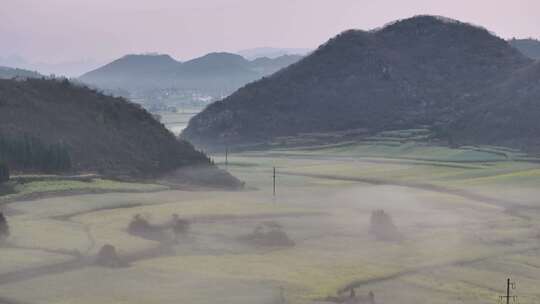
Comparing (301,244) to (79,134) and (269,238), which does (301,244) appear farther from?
(79,134)

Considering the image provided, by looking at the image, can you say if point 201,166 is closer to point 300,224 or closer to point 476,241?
point 300,224

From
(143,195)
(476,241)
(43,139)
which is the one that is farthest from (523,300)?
(43,139)

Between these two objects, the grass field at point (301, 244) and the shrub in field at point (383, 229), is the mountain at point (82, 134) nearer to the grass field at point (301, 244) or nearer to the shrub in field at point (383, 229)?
the grass field at point (301, 244)

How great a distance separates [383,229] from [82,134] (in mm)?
52778

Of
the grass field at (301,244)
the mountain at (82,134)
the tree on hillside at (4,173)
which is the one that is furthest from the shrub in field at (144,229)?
the mountain at (82,134)

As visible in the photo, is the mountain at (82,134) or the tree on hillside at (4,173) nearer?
the tree on hillside at (4,173)

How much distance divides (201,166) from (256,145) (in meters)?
73.3

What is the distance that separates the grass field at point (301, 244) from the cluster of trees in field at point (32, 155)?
5930mm

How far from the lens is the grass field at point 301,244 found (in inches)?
1922

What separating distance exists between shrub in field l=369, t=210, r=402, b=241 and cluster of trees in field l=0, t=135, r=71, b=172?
41.9 meters

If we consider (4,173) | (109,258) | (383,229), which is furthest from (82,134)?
(109,258)

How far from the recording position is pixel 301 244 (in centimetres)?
6481

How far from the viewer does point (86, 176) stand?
94.9 m

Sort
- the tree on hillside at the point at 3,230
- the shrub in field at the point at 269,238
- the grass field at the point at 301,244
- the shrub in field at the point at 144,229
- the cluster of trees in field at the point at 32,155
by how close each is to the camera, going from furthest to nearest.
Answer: the cluster of trees in field at the point at 32,155
the shrub in field at the point at 144,229
the shrub in field at the point at 269,238
the tree on hillside at the point at 3,230
the grass field at the point at 301,244
